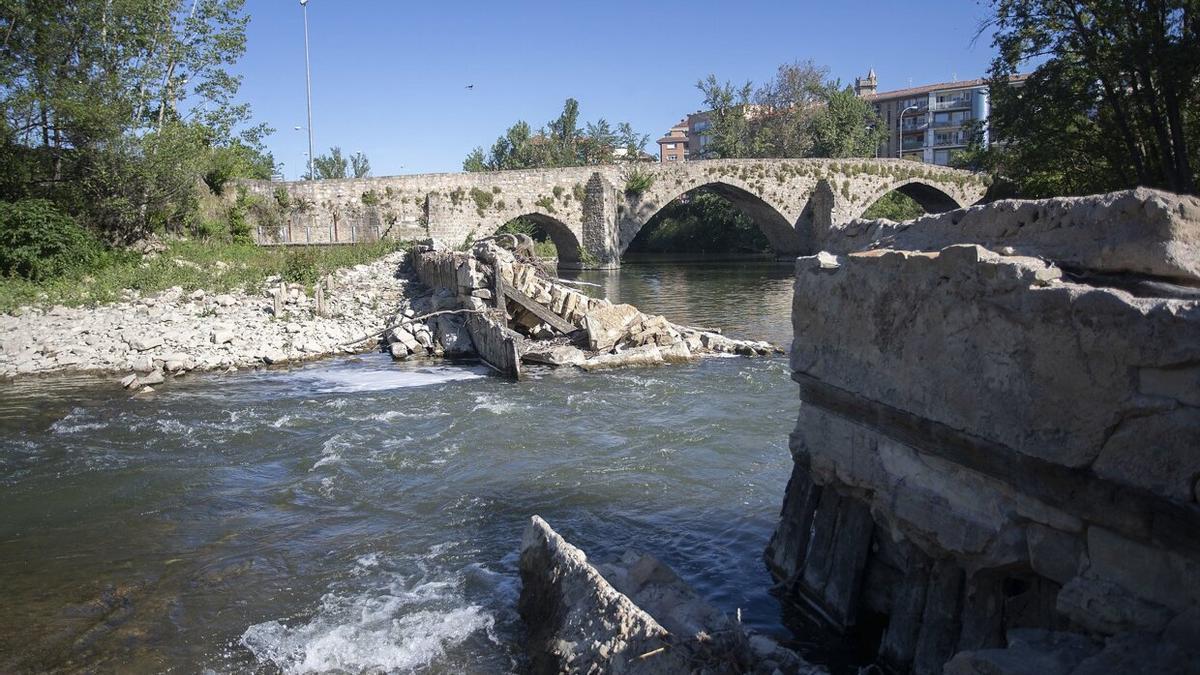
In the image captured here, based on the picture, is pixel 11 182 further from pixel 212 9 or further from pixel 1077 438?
pixel 1077 438

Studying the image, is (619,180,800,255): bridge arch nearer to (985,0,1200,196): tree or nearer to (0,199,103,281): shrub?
(985,0,1200,196): tree

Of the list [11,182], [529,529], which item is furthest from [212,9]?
[529,529]

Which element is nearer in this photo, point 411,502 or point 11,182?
point 411,502

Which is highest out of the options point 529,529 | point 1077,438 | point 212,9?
point 212,9

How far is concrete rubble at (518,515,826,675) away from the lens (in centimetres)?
347

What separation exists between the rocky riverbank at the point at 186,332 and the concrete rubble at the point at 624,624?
1066cm

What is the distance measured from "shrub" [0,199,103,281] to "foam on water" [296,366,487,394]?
8097mm

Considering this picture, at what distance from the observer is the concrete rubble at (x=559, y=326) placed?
14.1 meters

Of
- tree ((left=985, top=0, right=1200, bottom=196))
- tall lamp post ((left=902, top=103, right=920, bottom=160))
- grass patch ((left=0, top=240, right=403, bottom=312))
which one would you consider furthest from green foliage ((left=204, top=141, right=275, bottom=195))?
tall lamp post ((left=902, top=103, right=920, bottom=160))

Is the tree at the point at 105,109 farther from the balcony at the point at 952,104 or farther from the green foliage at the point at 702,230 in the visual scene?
the balcony at the point at 952,104

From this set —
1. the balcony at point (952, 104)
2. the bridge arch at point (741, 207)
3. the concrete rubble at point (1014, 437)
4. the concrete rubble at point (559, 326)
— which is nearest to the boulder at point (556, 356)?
the concrete rubble at point (559, 326)

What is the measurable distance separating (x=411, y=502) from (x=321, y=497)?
91cm

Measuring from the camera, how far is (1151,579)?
8.93 ft

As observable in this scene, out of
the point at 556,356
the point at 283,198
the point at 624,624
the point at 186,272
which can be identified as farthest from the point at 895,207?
the point at 624,624
